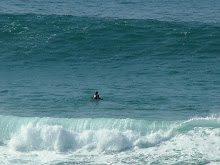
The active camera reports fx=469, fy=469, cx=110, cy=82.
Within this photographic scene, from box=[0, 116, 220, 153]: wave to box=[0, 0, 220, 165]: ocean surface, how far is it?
0.17 ft

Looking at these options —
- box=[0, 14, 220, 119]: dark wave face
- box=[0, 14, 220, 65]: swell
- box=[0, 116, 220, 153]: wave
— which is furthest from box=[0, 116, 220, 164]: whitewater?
box=[0, 14, 220, 65]: swell

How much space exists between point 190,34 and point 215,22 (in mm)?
4149

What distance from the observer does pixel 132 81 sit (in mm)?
32906

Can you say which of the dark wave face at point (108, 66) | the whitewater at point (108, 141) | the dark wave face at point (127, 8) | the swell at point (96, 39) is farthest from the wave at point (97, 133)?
the dark wave face at point (127, 8)

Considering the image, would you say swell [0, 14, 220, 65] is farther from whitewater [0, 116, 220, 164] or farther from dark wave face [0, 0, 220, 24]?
whitewater [0, 116, 220, 164]

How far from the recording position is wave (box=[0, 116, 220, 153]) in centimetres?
2275

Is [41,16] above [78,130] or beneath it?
above

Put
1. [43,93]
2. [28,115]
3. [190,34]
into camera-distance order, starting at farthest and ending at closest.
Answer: [190,34] < [43,93] < [28,115]

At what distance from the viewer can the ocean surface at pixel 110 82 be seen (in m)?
22.6

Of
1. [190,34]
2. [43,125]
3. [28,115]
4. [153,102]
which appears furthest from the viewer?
[190,34]

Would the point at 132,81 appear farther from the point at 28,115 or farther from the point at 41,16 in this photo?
the point at 41,16

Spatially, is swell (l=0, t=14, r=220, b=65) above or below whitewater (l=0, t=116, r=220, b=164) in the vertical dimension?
above

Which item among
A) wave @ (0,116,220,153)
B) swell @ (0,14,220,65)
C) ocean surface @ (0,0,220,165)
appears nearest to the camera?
ocean surface @ (0,0,220,165)

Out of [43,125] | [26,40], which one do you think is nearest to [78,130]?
[43,125]
